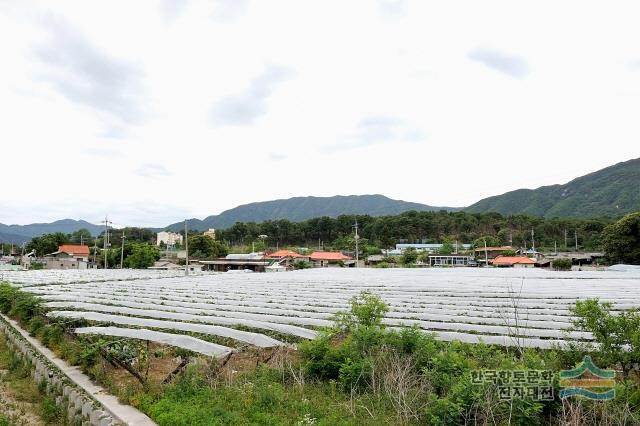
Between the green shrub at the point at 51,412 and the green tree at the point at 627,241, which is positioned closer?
the green shrub at the point at 51,412

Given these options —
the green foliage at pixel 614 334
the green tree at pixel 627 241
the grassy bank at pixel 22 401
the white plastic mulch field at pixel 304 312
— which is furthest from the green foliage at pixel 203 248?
the green foliage at pixel 614 334

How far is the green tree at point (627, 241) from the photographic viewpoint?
105 ft

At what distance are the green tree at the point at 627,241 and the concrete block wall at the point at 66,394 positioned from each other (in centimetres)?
3866

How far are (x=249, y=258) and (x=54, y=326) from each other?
3979 centimetres

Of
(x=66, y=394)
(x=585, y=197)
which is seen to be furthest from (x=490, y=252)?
(x=585, y=197)

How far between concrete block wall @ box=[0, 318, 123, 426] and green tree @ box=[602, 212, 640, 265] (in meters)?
38.7

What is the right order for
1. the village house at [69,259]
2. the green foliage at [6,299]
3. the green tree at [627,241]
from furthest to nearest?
the village house at [69,259]
the green tree at [627,241]
the green foliage at [6,299]

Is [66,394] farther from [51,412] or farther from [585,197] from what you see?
[585,197]

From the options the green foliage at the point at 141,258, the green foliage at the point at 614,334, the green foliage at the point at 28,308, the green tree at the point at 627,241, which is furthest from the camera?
the green foliage at the point at 141,258

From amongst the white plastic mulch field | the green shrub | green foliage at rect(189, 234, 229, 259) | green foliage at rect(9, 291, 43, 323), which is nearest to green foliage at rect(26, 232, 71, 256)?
green foliage at rect(189, 234, 229, 259)

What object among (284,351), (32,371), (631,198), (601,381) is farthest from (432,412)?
(631,198)

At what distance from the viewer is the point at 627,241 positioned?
105 ft

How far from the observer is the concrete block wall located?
14.7 ft

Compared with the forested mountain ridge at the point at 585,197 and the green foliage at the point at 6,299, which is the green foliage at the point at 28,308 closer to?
the green foliage at the point at 6,299
